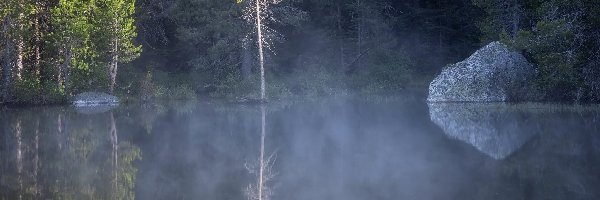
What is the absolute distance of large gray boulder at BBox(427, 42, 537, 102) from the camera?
117 ft

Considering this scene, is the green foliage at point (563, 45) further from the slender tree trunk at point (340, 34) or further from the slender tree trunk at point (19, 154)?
the slender tree trunk at point (19, 154)

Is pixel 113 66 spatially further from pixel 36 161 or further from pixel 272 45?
pixel 36 161

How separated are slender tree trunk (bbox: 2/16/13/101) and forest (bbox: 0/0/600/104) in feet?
0.22

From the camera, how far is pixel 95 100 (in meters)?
37.8

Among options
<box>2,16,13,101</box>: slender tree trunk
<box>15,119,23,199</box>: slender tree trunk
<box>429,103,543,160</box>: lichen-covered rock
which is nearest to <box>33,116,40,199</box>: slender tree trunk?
<box>15,119,23,199</box>: slender tree trunk

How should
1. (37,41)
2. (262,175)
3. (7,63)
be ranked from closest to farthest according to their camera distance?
(262,175) → (7,63) → (37,41)

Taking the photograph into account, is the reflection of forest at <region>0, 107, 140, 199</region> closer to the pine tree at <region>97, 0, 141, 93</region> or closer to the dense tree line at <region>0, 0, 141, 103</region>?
the dense tree line at <region>0, 0, 141, 103</region>

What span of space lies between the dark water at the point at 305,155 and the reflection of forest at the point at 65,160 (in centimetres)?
3

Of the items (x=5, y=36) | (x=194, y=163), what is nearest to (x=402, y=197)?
(x=194, y=163)

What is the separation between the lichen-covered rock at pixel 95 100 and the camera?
37188 millimetres

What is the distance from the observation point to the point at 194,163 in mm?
16109

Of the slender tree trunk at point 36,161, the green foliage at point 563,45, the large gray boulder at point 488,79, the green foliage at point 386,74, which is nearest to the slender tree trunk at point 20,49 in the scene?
the slender tree trunk at point 36,161

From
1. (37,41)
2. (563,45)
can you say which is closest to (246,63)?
(37,41)

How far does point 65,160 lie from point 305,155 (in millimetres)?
5401
